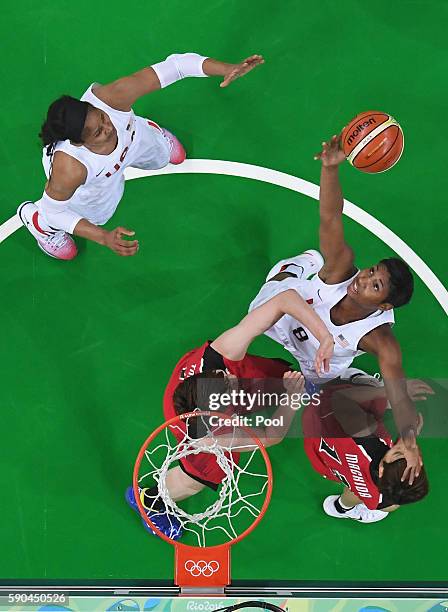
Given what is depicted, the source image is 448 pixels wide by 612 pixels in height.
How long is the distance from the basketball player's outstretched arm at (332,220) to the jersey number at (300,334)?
33cm

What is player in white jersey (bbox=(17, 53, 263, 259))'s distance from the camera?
13.0 feet

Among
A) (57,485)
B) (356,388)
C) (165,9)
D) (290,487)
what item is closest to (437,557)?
(290,487)

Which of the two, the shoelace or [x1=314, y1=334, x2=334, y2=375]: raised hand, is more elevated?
the shoelace

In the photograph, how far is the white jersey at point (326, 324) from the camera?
413 centimetres

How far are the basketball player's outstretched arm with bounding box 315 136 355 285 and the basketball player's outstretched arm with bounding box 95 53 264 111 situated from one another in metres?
0.72

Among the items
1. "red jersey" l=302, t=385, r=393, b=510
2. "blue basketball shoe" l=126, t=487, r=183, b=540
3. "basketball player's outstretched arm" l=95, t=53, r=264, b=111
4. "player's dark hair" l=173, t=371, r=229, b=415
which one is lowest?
"blue basketball shoe" l=126, t=487, r=183, b=540

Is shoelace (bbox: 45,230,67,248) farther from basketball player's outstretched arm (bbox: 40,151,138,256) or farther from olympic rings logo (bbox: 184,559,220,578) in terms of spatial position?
olympic rings logo (bbox: 184,559,220,578)

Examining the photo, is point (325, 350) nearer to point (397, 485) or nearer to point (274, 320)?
point (274, 320)

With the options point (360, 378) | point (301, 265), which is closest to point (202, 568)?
point (360, 378)

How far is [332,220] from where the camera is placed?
13.3 feet

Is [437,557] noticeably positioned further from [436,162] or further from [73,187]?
[73,187]

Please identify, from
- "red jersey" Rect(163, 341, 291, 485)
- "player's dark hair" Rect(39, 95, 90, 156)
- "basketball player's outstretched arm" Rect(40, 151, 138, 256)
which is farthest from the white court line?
"red jersey" Rect(163, 341, 291, 485)

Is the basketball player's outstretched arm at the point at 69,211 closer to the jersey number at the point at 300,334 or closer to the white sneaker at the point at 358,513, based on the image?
the jersey number at the point at 300,334

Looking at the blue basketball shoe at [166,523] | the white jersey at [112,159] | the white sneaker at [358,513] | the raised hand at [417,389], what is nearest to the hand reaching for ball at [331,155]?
the white jersey at [112,159]
